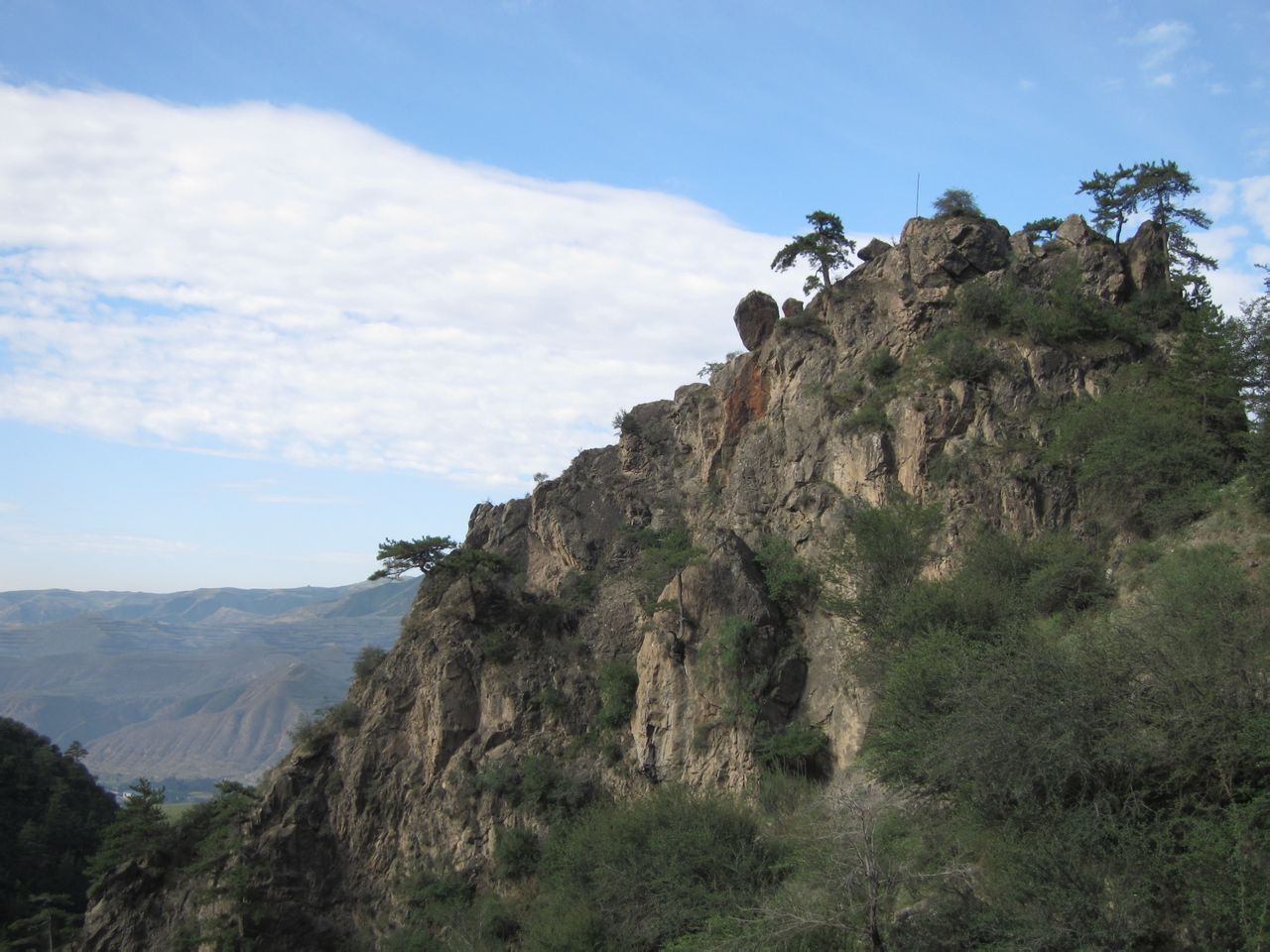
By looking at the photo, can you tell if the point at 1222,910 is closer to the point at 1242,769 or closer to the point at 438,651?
the point at 1242,769

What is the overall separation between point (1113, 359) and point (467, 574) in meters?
27.4

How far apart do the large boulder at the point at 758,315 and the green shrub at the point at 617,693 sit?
53.6 feet

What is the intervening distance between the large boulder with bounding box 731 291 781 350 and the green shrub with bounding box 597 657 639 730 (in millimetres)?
16348

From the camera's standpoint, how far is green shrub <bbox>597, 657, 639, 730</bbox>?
37.6 meters

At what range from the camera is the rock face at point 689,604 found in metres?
34.4

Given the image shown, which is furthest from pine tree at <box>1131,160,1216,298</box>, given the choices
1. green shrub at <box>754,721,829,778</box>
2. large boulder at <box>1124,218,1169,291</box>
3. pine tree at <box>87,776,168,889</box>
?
pine tree at <box>87,776,168,889</box>

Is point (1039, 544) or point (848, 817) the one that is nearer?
point (848, 817)

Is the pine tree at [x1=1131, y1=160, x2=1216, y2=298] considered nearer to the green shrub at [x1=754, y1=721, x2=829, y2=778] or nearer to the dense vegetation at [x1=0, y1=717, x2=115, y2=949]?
the green shrub at [x1=754, y1=721, x2=829, y2=778]

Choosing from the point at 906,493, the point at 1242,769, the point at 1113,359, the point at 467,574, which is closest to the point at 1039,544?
the point at 906,493

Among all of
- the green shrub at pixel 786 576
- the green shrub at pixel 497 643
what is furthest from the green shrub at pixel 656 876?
the green shrub at pixel 497 643

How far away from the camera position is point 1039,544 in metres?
31.2

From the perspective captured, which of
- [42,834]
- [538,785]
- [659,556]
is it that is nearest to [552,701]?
[538,785]

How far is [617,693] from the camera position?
37.8 metres

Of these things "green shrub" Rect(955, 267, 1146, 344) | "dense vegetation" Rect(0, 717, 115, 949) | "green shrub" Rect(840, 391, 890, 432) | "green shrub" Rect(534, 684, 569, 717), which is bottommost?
"dense vegetation" Rect(0, 717, 115, 949)
